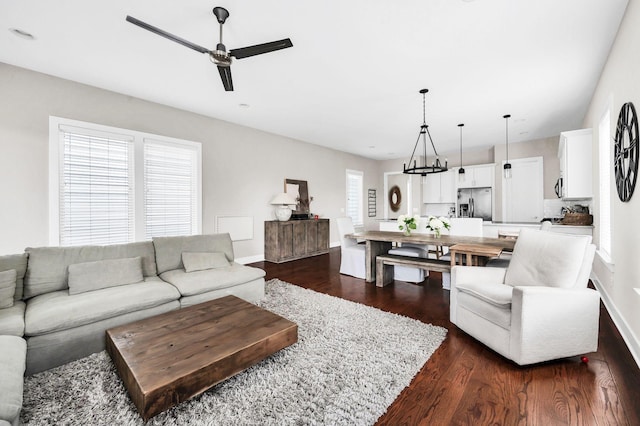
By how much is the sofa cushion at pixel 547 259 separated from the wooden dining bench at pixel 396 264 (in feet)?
3.04

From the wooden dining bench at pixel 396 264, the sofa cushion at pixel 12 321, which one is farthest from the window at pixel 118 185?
the wooden dining bench at pixel 396 264

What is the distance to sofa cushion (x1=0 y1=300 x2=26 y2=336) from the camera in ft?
5.87

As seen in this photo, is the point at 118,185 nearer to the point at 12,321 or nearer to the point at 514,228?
the point at 12,321

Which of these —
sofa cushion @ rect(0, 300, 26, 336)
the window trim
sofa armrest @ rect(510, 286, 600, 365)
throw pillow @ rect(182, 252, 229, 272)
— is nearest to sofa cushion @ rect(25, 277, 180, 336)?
sofa cushion @ rect(0, 300, 26, 336)

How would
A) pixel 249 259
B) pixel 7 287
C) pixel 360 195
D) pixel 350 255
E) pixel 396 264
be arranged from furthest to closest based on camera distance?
pixel 360 195, pixel 249 259, pixel 350 255, pixel 396 264, pixel 7 287

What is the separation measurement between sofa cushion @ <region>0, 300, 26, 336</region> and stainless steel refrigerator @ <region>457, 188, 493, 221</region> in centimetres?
829

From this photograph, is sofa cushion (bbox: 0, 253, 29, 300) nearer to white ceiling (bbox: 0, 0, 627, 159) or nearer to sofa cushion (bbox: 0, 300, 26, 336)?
sofa cushion (bbox: 0, 300, 26, 336)

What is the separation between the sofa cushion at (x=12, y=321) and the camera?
1.79 meters

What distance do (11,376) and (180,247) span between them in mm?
2031

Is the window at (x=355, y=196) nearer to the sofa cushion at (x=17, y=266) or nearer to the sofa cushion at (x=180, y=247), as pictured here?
the sofa cushion at (x=180, y=247)

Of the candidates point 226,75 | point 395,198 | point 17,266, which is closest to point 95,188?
point 17,266

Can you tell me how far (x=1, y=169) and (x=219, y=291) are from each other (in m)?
2.86

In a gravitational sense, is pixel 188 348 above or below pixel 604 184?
below

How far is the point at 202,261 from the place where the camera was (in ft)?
10.6
